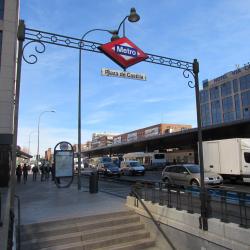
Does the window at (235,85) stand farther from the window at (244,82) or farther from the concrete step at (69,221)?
the concrete step at (69,221)

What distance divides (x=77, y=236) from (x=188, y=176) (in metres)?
13.1

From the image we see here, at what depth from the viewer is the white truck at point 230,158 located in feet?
83.2

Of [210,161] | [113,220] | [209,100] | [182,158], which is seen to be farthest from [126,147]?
[113,220]

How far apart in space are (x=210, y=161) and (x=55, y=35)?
2050 centimetres

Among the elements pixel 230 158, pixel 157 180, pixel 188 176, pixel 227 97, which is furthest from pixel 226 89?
pixel 188 176

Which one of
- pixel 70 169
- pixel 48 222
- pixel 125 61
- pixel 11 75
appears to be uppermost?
pixel 11 75

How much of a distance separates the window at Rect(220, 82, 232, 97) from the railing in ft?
338

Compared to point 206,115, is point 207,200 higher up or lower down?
lower down

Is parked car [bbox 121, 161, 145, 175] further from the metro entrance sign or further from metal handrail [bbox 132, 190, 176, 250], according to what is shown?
the metro entrance sign

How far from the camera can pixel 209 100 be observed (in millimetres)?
121250

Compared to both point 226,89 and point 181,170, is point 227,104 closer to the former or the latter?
point 226,89

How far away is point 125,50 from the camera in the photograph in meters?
11.2

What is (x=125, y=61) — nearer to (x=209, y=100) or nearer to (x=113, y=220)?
(x=113, y=220)

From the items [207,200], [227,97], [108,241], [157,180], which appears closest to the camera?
[207,200]
